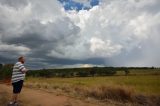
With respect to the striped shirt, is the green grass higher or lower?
higher

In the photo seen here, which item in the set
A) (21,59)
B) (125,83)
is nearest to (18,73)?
(21,59)

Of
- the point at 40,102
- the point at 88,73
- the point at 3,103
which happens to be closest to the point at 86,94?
the point at 40,102

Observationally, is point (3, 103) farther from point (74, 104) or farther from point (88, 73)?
point (88, 73)

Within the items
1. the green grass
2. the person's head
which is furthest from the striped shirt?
the green grass

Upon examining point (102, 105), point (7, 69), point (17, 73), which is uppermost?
point (7, 69)

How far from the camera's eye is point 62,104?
1436 centimetres

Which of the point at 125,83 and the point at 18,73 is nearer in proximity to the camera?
the point at 18,73

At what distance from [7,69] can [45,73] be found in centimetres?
7117

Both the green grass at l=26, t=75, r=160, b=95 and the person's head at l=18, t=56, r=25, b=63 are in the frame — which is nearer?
the person's head at l=18, t=56, r=25, b=63

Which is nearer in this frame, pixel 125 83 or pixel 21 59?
pixel 21 59

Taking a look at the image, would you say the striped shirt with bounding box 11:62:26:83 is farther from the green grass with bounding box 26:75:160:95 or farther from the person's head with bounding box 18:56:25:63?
the green grass with bounding box 26:75:160:95

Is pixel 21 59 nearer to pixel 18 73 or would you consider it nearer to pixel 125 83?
pixel 18 73

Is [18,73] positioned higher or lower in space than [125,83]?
lower

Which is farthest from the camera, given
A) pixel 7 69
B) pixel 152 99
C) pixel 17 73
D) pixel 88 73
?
pixel 88 73
